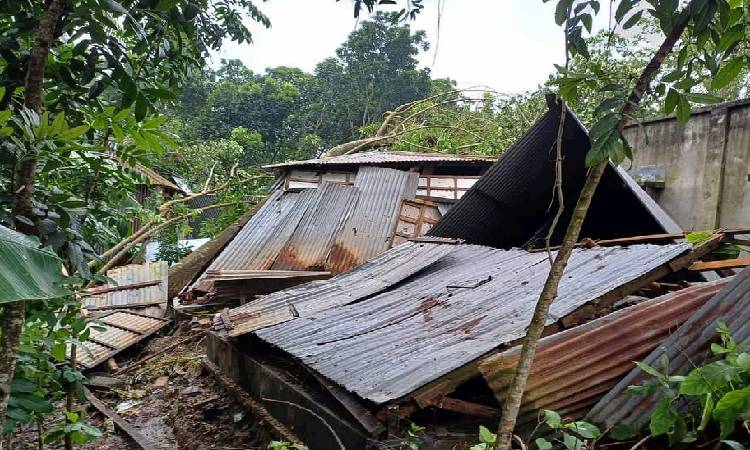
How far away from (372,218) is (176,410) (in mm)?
5615

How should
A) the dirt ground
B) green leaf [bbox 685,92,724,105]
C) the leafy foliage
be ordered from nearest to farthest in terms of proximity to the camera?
green leaf [bbox 685,92,724,105] < the leafy foliage < the dirt ground

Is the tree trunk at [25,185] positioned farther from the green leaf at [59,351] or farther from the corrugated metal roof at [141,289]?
the corrugated metal roof at [141,289]

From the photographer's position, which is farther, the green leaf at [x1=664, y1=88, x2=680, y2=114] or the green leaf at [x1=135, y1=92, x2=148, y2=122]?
the green leaf at [x1=135, y1=92, x2=148, y2=122]

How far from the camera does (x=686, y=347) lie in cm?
264

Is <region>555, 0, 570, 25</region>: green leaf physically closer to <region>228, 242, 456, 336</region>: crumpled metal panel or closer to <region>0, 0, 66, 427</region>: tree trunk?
<region>0, 0, 66, 427</region>: tree trunk

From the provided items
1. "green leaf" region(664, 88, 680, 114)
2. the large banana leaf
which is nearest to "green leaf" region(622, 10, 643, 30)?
"green leaf" region(664, 88, 680, 114)

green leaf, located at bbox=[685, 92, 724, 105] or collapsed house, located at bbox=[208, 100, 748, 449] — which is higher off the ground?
green leaf, located at bbox=[685, 92, 724, 105]

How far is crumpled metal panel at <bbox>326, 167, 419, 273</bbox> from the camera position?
35.5 feet

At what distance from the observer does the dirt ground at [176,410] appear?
17.9 ft

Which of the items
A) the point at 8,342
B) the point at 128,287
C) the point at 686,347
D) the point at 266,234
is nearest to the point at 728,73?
the point at 686,347

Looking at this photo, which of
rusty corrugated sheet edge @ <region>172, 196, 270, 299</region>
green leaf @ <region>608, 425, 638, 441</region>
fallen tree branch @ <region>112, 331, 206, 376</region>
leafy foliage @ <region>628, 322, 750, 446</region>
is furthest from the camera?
rusty corrugated sheet edge @ <region>172, 196, 270, 299</region>

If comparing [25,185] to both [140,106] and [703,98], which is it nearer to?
[140,106]

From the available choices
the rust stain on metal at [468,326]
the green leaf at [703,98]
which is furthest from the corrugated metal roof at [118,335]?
the green leaf at [703,98]

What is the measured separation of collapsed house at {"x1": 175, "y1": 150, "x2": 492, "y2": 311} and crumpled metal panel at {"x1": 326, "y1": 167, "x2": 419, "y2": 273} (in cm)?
2
